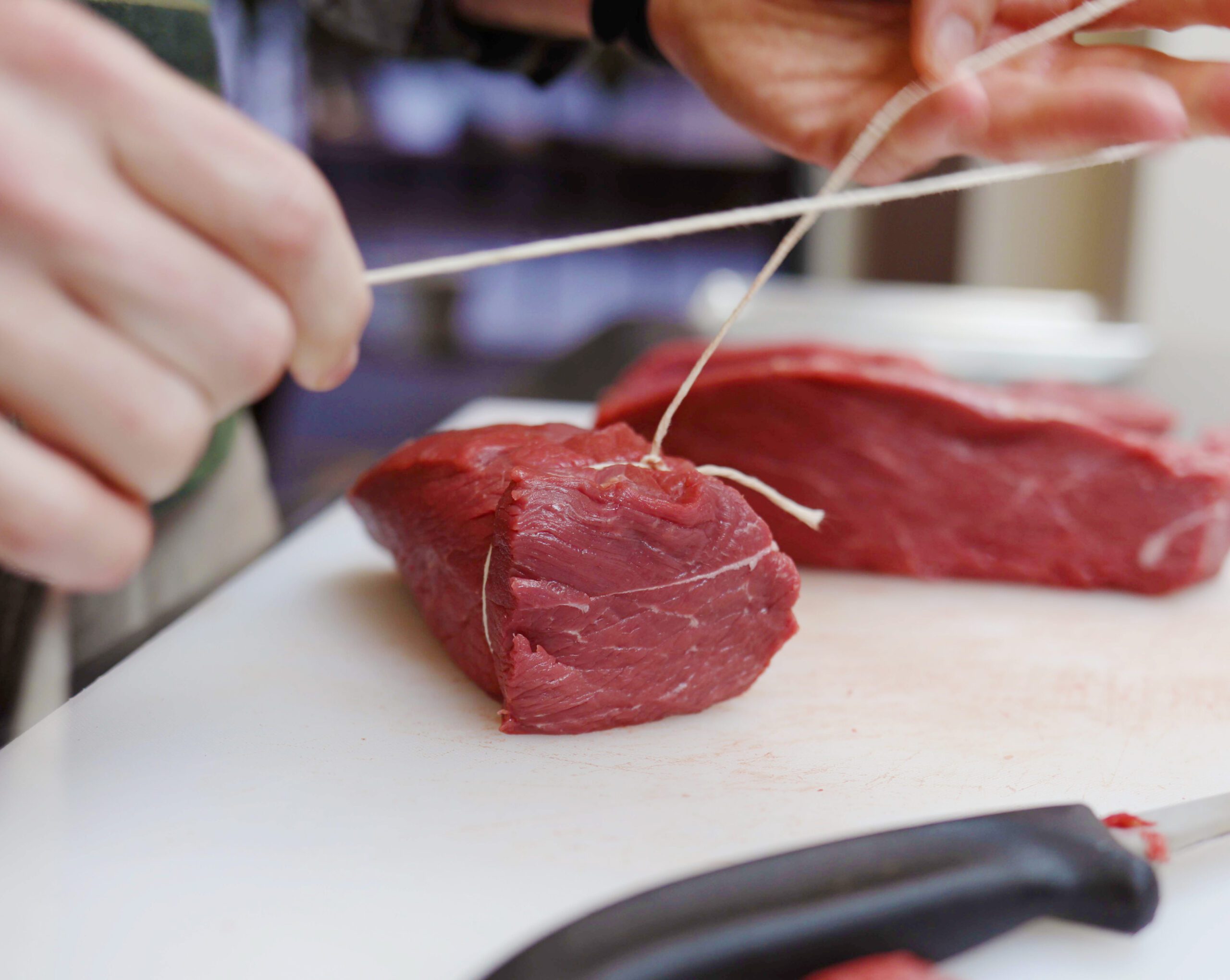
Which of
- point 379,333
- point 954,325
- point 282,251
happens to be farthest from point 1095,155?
point 379,333

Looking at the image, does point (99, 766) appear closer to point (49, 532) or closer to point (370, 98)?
point (49, 532)

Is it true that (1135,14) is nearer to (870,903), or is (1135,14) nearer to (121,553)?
(870,903)

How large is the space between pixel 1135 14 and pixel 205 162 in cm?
126

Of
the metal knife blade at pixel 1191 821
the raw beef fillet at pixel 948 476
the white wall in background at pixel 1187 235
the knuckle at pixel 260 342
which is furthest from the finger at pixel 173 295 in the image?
the white wall in background at pixel 1187 235

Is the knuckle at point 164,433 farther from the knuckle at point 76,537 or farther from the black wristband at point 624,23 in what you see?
the black wristband at point 624,23

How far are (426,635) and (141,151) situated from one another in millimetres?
835

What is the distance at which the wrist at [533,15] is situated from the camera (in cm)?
203

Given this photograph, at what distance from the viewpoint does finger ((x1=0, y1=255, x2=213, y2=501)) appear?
0.74m

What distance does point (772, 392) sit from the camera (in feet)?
5.44

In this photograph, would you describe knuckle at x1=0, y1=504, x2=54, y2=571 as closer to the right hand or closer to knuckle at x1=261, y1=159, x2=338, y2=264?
the right hand

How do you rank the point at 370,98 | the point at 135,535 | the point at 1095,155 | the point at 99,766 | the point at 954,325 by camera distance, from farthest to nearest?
the point at 370,98, the point at 954,325, the point at 1095,155, the point at 99,766, the point at 135,535

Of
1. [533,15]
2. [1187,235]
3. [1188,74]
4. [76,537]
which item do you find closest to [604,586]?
[76,537]

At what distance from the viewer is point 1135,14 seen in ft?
4.76

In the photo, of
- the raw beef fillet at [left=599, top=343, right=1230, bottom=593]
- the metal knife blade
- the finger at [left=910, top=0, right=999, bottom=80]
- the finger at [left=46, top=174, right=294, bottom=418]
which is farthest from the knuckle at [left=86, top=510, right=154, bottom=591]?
the finger at [left=910, top=0, right=999, bottom=80]
